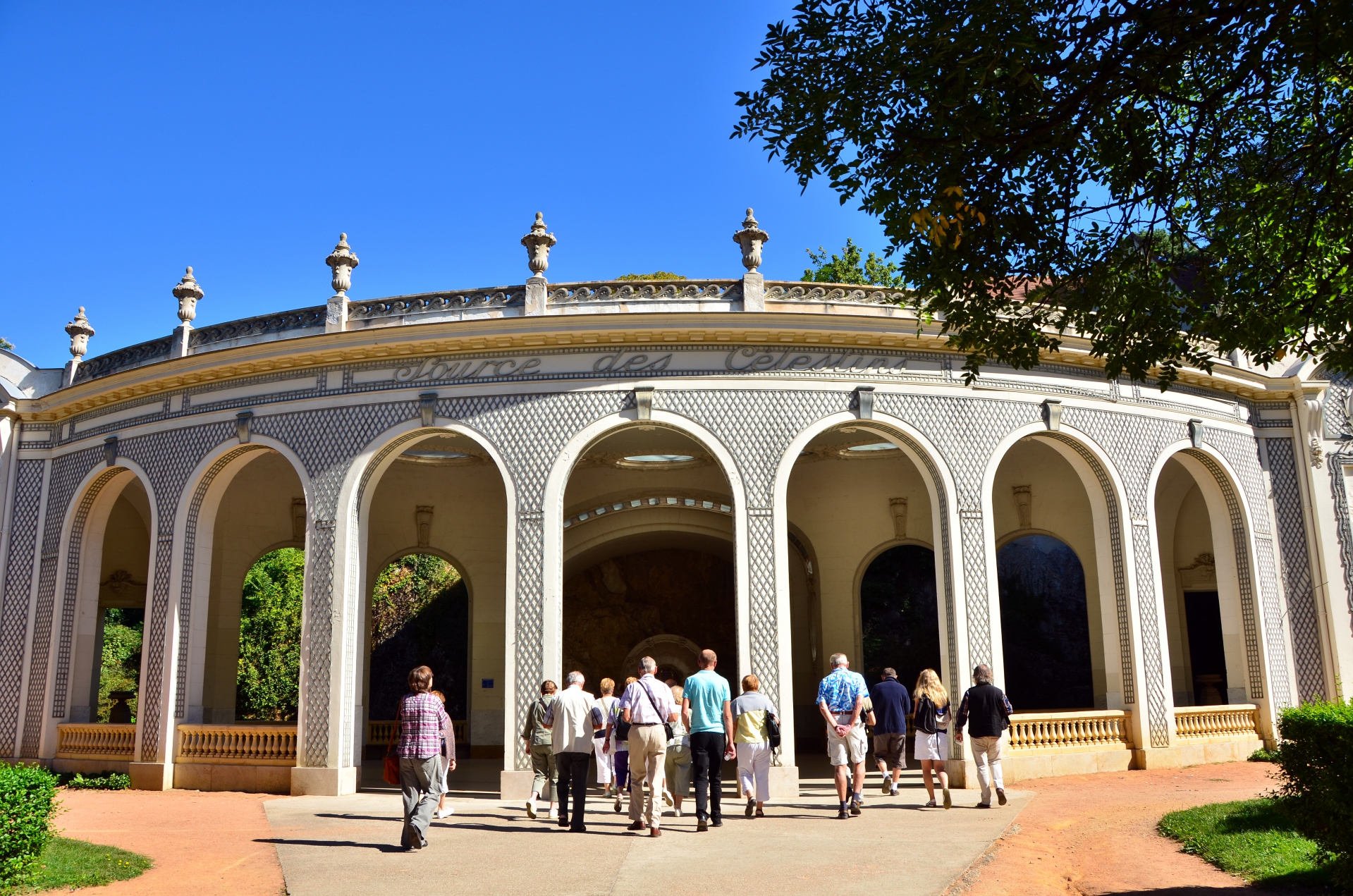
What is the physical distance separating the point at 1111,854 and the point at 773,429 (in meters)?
7.13

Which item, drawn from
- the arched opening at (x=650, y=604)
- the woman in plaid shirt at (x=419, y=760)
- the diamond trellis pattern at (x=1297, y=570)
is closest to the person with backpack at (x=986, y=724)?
the woman in plaid shirt at (x=419, y=760)

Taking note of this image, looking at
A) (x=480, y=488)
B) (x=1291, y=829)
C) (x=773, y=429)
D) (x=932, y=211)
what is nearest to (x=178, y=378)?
(x=480, y=488)

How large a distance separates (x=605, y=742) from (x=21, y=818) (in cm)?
570

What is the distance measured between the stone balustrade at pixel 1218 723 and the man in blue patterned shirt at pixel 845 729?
6.89 metres

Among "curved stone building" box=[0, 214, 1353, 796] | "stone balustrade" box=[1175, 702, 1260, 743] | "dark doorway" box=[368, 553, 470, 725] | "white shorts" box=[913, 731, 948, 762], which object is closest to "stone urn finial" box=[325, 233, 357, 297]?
"curved stone building" box=[0, 214, 1353, 796]

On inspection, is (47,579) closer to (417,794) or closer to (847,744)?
(417,794)

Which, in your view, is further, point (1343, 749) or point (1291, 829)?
point (1291, 829)

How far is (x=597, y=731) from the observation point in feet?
35.9

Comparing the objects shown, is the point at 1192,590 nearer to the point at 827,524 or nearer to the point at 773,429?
the point at 827,524

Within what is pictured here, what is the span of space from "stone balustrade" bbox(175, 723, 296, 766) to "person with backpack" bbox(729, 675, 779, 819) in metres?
6.90

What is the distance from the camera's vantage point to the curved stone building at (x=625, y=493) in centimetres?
1438

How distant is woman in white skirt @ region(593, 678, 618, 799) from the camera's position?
435 inches

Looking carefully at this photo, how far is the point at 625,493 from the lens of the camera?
20281mm

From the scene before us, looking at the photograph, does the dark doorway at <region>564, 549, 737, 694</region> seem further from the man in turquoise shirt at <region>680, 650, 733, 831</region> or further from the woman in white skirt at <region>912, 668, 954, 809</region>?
the man in turquoise shirt at <region>680, 650, 733, 831</region>
